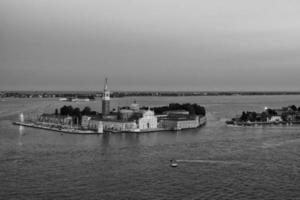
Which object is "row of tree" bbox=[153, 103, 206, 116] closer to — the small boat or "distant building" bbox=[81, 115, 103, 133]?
"distant building" bbox=[81, 115, 103, 133]

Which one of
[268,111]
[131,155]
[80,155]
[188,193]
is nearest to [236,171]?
[188,193]

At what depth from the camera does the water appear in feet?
18.8

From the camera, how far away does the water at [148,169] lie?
573 cm

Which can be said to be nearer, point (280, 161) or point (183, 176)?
point (183, 176)

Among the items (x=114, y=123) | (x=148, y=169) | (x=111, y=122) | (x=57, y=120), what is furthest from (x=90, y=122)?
(x=148, y=169)

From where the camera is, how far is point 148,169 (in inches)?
280

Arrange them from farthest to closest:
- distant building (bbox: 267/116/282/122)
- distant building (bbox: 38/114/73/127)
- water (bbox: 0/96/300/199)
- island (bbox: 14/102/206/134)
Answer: distant building (bbox: 267/116/282/122) → distant building (bbox: 38/114/73/127) → island (bbox: 14/102/206/134) → water (bbox: 0/96/300/199)

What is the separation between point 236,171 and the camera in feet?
23.0

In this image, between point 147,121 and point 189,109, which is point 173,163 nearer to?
point 147,121

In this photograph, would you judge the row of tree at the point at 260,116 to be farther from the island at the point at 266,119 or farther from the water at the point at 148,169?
the water at the point at 148,169

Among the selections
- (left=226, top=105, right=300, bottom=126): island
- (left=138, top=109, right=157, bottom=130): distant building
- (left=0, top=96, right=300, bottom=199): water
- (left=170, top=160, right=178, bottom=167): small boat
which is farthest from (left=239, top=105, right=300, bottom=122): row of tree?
(left=170, top=160, right=178, bottom=167): small boat

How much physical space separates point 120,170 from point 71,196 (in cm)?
168

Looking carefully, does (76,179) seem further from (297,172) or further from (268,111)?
(268,111)

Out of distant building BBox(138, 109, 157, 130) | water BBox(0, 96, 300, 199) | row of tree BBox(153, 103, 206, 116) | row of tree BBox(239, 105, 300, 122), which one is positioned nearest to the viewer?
water BBox(0, 96, 300, 199)
